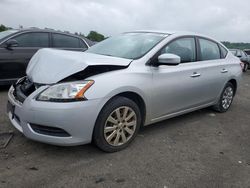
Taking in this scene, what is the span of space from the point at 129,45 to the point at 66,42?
11.5 ft

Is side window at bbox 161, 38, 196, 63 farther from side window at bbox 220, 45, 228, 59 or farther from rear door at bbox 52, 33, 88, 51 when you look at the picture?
rear door at bbox 52, 33, 88, 51

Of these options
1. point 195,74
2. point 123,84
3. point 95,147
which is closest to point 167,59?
point 123,84

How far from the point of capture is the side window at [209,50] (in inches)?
197

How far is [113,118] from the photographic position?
11.5 ft

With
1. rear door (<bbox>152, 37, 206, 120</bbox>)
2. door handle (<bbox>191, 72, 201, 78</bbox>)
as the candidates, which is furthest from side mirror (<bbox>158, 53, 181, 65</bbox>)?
door handle (<bbox>191, 72, 201, 78</bbox>)

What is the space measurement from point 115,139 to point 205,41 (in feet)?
9.00

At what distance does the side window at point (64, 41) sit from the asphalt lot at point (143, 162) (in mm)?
3096

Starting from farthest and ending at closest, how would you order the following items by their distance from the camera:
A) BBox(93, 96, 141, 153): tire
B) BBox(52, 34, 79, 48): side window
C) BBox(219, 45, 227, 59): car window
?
BBox(52, 34, 79, 48): side window → BBox(219, 45, 227, 59): car window → BBox(93, 96, 141, 153): tire

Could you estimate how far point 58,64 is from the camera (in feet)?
11.3

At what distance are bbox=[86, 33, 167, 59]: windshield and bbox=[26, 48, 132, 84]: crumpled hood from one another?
0.35 m

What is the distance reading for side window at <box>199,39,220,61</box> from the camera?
5012 mm

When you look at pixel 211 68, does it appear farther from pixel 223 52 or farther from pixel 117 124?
pixel 117 124

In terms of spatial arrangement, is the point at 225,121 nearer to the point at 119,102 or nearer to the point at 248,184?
the point at 248,184

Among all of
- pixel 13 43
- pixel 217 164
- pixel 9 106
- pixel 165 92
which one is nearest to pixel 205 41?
pixel 165 92
